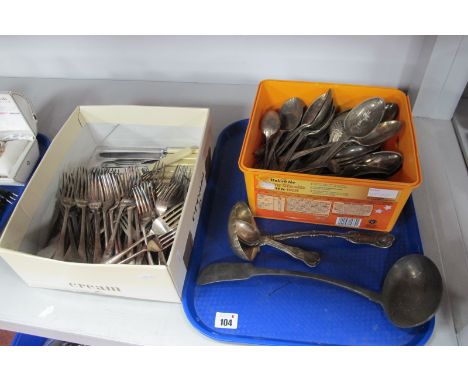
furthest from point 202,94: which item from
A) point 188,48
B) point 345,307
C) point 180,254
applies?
point 345,307

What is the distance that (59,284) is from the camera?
1.84 feet

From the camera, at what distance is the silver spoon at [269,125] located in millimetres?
629

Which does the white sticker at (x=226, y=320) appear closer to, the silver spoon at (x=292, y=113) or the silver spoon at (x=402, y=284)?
the silver spoon at (x=402, y=284)

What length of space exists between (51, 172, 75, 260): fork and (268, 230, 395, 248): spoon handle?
12.9 inches

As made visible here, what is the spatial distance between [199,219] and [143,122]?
214 mm

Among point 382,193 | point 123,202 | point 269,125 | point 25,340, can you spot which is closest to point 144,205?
point 123,202

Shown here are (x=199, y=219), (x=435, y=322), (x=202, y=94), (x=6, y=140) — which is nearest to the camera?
(x=435, y=322)

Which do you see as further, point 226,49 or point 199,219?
point 226,49

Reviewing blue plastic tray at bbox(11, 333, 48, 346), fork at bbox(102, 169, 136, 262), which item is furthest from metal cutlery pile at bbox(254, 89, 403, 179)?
blue plastic tray at bbox(11, 333, 48, 346)

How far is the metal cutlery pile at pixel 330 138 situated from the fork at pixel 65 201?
327 mm

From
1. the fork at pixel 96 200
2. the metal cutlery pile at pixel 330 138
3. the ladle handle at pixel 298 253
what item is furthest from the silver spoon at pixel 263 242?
the fork at pixel 96 200

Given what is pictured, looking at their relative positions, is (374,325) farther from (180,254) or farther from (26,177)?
(26,177)

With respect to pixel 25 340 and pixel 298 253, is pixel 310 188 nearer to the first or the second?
pixel 298 253

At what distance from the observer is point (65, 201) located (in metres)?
0.64
